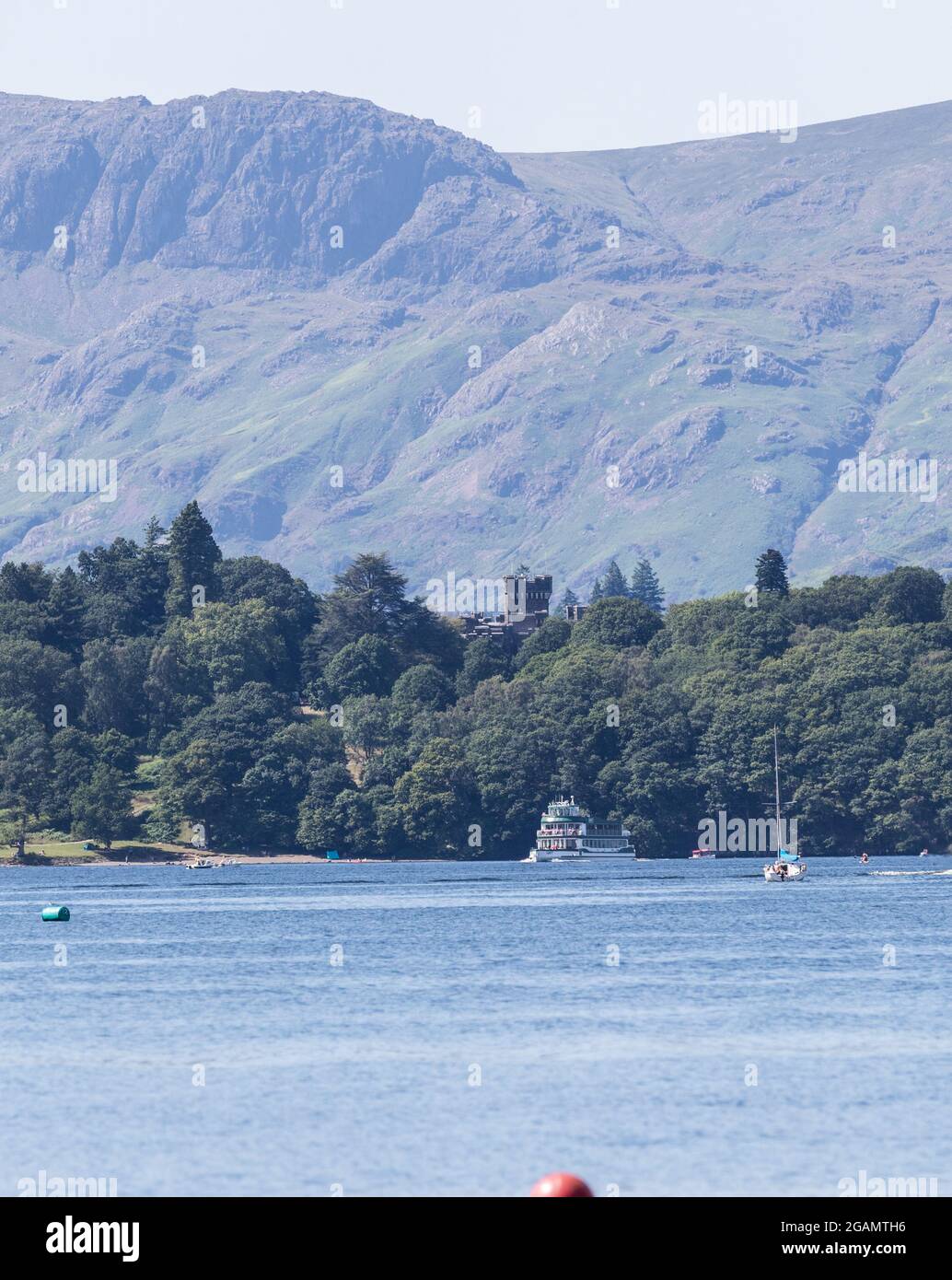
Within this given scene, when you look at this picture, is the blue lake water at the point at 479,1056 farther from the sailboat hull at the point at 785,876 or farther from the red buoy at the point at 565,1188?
the sailboat hull at the point at 785,876

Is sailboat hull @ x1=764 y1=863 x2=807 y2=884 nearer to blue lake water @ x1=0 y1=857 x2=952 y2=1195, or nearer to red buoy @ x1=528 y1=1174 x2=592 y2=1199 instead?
blue lake water @ x1=0 y1=857 x2=952 y2=1195

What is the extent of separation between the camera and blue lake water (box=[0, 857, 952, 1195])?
53625mm

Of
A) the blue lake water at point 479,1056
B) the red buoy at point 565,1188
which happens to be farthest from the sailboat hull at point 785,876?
the red buoy at point 565,1188

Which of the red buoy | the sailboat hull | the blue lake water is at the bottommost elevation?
the sailboat hull

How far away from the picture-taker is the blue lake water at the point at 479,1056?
53.6 meters

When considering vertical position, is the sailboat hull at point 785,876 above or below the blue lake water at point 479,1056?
below

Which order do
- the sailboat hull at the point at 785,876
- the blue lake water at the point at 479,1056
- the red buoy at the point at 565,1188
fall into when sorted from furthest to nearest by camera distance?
the sailboat hull at the point at 785,876 → the blue lake water at the point at 479,1056 → the red buoy at the point at 565,1188

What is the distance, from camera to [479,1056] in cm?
7250

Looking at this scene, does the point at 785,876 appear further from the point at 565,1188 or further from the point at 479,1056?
the point at 565,1188

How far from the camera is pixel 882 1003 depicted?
86812 mm

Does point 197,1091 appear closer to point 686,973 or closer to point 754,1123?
point 754,1123

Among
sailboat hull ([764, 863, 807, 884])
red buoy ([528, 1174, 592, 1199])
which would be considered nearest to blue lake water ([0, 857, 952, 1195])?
red buoy ([528, 1174, 592, 1199])
